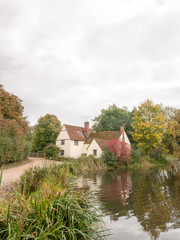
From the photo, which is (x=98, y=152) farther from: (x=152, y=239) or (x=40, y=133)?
(x=152, y=239)

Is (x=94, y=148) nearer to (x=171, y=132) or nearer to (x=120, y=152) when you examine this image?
(x=120, y=152)

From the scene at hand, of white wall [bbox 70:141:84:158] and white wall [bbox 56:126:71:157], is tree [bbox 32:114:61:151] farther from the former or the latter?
white wall [bbox 70:141:84:158]

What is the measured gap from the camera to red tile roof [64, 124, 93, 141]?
37.3 meters

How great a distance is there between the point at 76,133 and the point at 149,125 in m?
15.3

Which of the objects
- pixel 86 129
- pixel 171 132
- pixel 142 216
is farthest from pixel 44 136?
pixel 142 216

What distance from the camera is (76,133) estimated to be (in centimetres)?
3912

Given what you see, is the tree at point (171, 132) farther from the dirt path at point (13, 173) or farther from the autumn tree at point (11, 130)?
the autumn tree at point (11, 130)

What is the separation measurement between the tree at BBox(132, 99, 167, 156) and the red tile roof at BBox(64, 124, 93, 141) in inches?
→ 468

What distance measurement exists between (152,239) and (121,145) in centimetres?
2272

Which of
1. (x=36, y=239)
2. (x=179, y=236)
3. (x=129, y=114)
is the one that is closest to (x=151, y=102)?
(x=129, y=114)

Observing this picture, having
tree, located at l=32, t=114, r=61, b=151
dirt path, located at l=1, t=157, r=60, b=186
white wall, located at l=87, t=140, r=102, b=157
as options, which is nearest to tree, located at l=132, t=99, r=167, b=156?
white wall, located at l=87, t=140, r=102, b=157

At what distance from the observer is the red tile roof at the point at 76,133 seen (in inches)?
1469

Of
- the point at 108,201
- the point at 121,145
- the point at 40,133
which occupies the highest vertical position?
the point at 40,133

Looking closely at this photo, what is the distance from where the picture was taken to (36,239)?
10.7 ft
